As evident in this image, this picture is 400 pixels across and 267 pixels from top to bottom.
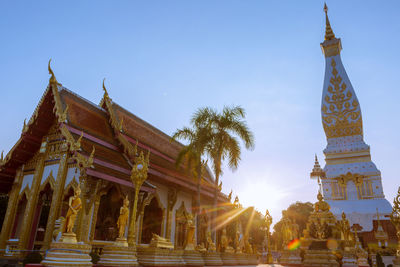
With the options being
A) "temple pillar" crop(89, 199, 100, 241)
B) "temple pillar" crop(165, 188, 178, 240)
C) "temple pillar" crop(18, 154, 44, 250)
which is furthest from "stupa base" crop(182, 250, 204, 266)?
"temple pillar" crop(18, 154, 44, 250)

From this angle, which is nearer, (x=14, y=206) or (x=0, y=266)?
(x=0, y=266)

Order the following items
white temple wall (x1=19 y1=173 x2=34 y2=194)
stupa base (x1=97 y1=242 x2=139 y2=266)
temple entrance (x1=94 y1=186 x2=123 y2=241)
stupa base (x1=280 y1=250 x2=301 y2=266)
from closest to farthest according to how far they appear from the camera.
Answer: stupa base (x1=97 y1=242 x2=139 y2=266) → temple entrance (x1=94 y1=186 x2=123 y2=241) → white temple wall (x1=19 y1=173 x2=34 y2=194) → stupa base (x1=280 y1=250 x2=301 y2=266)

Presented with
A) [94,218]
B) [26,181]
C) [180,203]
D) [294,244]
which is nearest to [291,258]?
[294,244]

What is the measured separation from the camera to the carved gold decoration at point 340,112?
40441 mm

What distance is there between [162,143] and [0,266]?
41.8ft

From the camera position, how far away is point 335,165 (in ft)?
129

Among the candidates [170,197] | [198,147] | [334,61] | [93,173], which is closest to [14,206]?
[93,173]

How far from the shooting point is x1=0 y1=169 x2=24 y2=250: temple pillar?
14.0m

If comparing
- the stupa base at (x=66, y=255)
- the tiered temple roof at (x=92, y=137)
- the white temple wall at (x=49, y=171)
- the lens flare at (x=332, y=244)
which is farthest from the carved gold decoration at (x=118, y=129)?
the lens flare at (x=332, y=244)

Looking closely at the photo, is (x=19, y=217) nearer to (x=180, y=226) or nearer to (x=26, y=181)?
(x=26, y=181)

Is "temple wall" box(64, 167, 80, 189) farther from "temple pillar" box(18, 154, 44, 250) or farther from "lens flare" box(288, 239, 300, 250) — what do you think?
"lens flare" box(288, 239, 300, 250)

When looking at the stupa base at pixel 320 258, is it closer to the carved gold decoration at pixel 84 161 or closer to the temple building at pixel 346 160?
the carved gold decoration at pixel 84 161

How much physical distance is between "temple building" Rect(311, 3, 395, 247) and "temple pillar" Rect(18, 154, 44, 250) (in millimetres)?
30981

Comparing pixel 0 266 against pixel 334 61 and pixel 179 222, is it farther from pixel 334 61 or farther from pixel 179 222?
pixel 334 61
